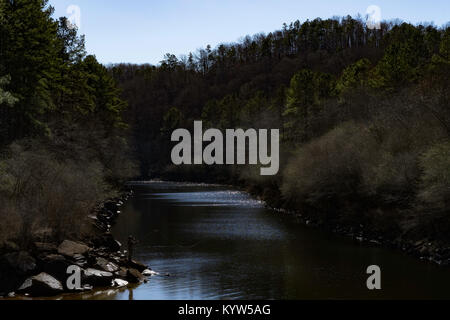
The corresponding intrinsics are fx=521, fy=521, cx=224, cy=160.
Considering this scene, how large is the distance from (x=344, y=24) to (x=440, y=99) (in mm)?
155276

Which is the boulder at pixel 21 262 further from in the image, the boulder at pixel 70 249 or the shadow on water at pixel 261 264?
the shadow on water at pixel 261 264

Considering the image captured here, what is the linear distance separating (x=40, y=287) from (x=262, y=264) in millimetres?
10354

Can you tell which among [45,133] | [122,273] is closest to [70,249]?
[122,273]

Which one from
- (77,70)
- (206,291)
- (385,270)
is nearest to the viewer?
(206,291)

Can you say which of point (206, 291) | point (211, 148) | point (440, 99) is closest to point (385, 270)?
point (206, 291)

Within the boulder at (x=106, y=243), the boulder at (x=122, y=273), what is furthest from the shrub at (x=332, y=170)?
the boulder at (x=122, y=273)

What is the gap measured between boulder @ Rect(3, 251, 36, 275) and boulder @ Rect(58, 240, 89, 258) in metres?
1.30

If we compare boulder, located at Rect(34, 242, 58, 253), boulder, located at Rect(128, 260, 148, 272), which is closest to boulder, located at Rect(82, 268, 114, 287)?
boulder, located at Rect(34, 242, 58, 253)

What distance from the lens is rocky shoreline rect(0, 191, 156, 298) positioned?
18673 millimetres

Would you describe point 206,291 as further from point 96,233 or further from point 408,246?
point 408,246

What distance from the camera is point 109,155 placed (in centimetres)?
5753

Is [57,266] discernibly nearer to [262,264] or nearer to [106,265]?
[106,265]

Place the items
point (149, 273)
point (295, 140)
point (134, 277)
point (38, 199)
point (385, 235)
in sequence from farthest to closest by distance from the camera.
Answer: point (295, 140), point (385, 235), point (38, 199), point (149, 273), point (134, 277)

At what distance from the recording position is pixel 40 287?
18.5 meters
